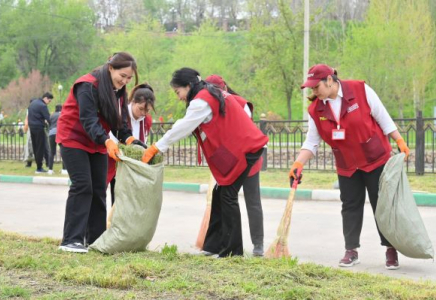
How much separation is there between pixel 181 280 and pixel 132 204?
132 cm

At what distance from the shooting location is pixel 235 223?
5910 mm

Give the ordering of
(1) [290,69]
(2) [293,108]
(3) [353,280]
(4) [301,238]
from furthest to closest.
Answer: (2) [293,108] < (1) [290,69] < (4) [301,238] < (3) [353,280]

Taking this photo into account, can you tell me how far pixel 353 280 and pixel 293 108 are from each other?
49.9 meters

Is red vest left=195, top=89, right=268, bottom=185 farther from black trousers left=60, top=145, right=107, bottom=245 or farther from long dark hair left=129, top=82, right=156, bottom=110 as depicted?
long dark hair left=129, top=82, right=156, bottom=110

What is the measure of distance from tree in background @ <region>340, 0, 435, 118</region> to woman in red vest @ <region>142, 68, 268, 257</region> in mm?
30575

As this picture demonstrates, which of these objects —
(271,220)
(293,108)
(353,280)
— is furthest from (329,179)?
(293,108)

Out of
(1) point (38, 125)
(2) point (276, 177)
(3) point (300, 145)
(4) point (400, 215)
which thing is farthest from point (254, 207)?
(1) point (38, 125)

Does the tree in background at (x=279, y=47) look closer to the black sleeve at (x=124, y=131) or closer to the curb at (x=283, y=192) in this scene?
the curb at (x=283, y=192)

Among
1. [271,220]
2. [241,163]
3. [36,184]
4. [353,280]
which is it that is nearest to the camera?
[353,280]

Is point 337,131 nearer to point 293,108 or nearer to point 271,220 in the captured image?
point 271,220

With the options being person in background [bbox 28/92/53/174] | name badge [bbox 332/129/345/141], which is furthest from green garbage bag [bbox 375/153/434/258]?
person in background [bbox 28/92/53/174]

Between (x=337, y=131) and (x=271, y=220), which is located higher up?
(x=337, y=131)

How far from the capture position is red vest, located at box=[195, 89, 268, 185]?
5.77 meters

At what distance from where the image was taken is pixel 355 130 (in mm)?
5891
